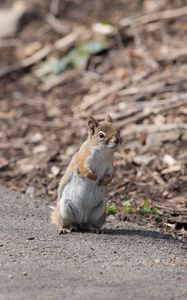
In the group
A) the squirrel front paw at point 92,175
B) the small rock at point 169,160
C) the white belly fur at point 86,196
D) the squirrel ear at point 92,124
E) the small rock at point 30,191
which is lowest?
the small rock at point 30,191

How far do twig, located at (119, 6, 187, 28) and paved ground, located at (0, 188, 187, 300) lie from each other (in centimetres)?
669

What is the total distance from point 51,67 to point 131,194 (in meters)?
5.29

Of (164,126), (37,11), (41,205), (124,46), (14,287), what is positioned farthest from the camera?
(37,11)

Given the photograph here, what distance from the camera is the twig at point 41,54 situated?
1477cm

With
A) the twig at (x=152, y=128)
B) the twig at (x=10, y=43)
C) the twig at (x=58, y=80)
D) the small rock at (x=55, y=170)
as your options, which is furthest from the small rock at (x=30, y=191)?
the twig at (x=10, y=43)

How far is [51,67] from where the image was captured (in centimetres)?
1440

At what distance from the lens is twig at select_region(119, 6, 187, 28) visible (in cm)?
1434

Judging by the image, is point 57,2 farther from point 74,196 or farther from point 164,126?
point 74,196

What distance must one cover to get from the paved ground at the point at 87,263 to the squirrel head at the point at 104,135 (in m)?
0.79

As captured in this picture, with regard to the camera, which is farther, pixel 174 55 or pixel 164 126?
pixel 174 55

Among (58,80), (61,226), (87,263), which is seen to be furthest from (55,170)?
(87,263)

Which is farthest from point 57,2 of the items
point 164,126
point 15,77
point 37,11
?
point 164,126

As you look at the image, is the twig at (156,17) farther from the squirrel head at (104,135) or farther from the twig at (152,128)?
the squirrel head at (104,135)

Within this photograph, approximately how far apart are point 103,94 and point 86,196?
5.43 meters
